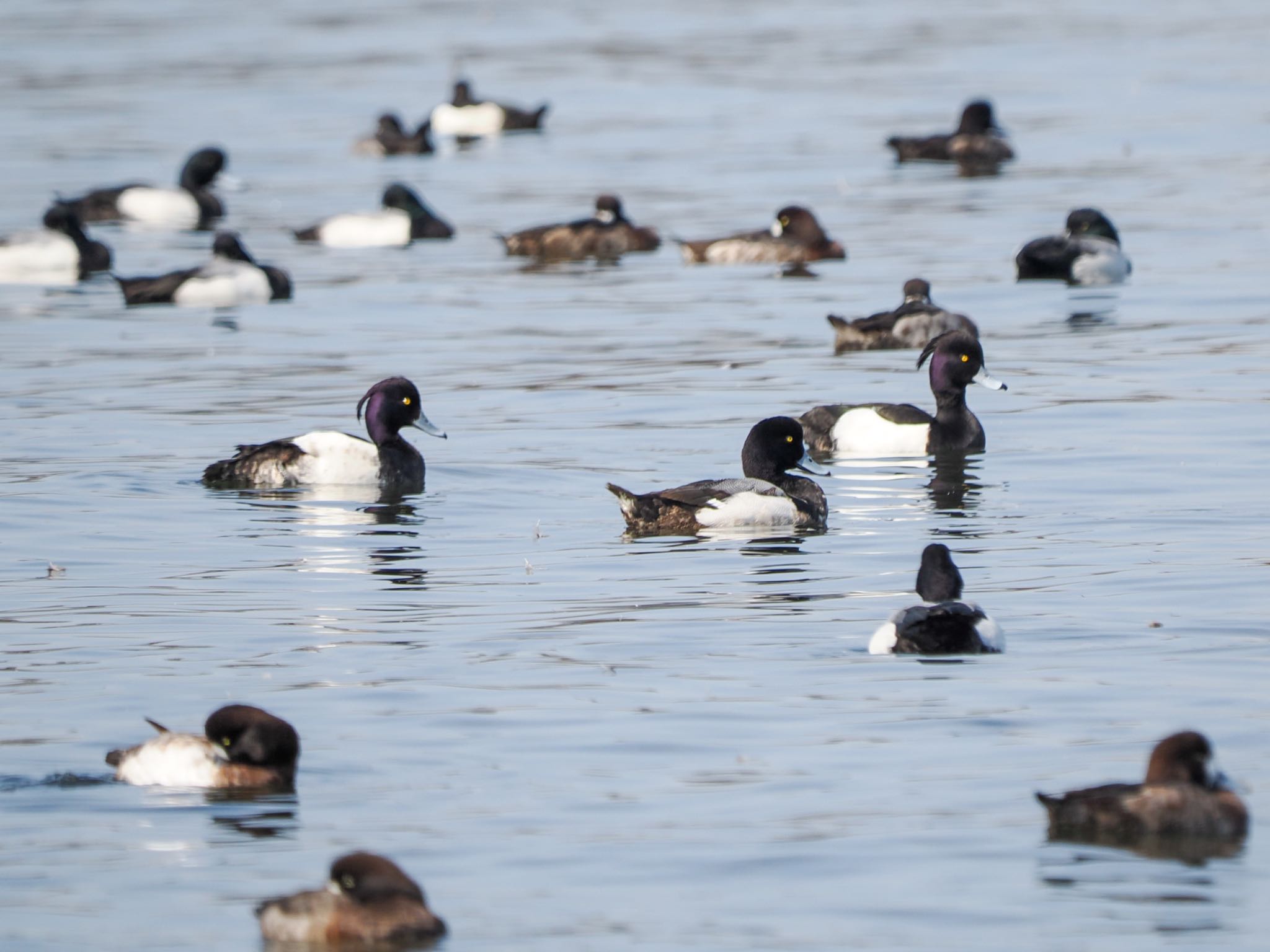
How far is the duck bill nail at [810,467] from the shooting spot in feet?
51.4

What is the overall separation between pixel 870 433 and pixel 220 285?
1142cm

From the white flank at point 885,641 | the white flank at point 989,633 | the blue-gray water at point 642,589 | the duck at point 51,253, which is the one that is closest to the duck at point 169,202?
the blue-gray water at point 642,589

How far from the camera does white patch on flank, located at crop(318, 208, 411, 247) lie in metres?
31.8

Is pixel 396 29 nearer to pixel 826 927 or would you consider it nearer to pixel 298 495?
pixel 298 495

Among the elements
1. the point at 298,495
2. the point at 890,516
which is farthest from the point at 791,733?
the point at 298,495

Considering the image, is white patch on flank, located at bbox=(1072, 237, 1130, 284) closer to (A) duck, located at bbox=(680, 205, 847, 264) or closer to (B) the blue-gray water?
(B) the blue-gray water

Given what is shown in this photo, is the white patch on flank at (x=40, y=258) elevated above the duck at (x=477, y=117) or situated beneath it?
situated beneath

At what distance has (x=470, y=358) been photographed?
22516 mm

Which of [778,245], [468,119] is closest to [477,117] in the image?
[468,119]

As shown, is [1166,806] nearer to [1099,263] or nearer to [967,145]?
[1099,263]

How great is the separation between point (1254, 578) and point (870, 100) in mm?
36253

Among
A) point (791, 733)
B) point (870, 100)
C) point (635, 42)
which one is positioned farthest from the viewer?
point (635, 42)

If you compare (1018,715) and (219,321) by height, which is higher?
(219,321)

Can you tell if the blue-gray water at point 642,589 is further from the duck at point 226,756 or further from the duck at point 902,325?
the duck at point 902,325
